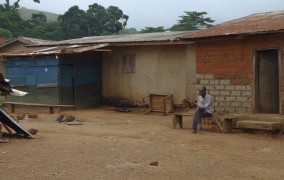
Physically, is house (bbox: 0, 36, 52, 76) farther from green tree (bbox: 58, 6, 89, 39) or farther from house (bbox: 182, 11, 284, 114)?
green tree (bbox: 58, 6, 89, 39)

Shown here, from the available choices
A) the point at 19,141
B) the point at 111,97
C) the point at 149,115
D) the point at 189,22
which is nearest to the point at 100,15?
the point at 189,22

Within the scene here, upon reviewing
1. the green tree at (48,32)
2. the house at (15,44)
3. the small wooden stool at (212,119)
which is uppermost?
the green tree at (48,32)

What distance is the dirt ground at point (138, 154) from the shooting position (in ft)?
21.3

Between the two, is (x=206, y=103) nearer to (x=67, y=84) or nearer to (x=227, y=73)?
(x=227, y=73)

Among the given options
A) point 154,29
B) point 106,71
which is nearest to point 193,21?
point 154,29

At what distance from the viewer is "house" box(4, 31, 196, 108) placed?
16578 mm

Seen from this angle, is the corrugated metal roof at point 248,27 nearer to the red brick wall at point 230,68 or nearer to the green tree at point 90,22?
the red brick wall at point 230,68

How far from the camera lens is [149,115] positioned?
1606 cm

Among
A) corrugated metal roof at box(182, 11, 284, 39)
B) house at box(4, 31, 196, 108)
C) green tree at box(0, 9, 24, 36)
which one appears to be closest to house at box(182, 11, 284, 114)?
corrugated metal roof at box(182, 11, 284, 39)

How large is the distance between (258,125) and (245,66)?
2.04 metres

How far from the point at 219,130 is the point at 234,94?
3.92ft

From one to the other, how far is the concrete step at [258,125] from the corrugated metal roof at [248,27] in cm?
219

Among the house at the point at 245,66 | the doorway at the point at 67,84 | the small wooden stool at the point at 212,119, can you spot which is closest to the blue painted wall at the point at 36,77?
the doorway at the point at 67,84

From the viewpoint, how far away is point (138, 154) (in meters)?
8.06
